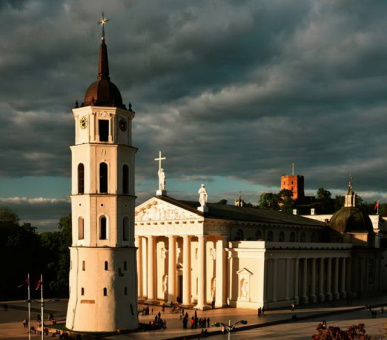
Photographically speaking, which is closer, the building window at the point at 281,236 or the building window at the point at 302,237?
the building window at the point at 281,236

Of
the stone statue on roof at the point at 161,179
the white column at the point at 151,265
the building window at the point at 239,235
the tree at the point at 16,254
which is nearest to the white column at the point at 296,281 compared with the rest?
the building window at the point at 239,235

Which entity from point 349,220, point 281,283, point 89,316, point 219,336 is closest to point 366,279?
point 349,220

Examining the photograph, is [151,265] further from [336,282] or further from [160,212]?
[336,282]

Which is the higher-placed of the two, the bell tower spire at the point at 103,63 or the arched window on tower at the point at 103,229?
the bell tower spire at the point at 103,63

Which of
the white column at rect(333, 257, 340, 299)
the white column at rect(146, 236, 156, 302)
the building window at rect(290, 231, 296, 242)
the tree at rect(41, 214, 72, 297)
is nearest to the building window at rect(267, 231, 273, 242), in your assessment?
the building window at rect(290, 231, 296, 242)

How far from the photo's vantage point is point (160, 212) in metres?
75.3

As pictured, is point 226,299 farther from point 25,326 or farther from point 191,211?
point 25,326

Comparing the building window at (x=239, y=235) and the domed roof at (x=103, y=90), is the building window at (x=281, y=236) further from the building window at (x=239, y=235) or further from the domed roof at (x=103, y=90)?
the domed roof at (x=103, y=90)

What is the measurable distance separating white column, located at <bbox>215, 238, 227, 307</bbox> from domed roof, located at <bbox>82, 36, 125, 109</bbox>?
85.1 ft

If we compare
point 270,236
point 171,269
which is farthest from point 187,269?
point 270,236

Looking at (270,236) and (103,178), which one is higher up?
(103,178)

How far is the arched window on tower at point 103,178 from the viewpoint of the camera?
171ft

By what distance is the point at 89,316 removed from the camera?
165ft

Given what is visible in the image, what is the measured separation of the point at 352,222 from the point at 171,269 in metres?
32.6
